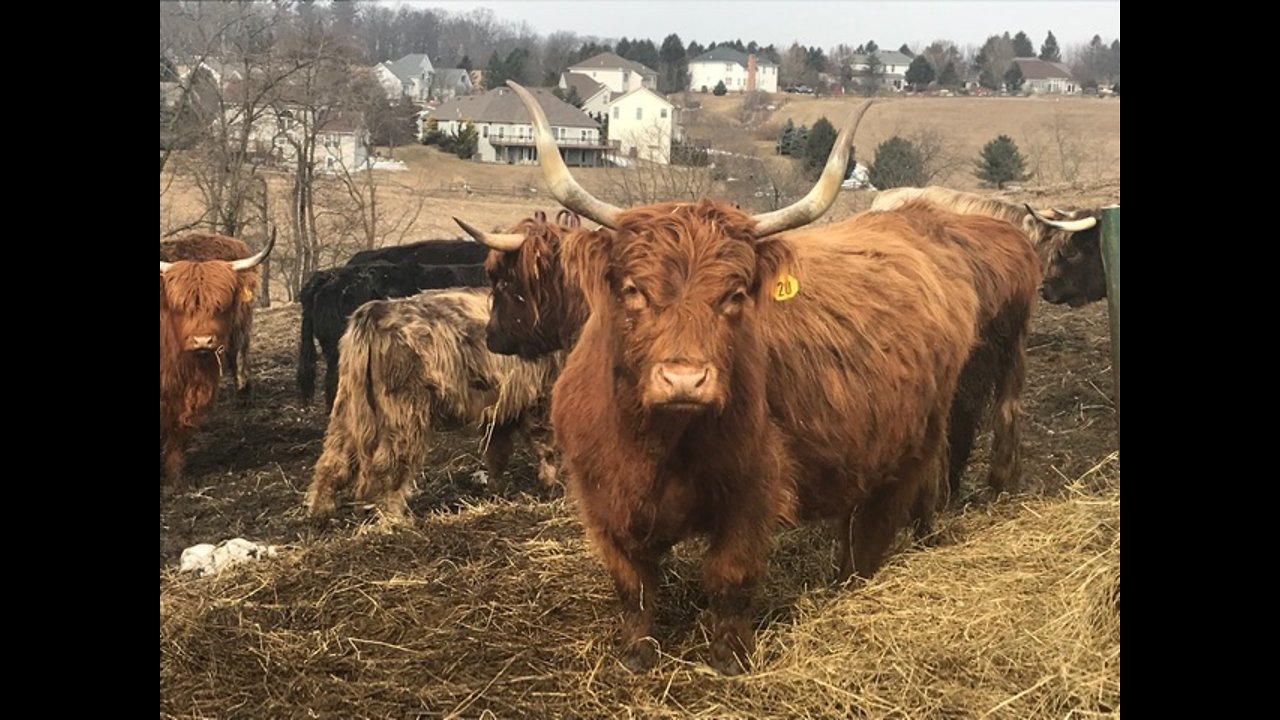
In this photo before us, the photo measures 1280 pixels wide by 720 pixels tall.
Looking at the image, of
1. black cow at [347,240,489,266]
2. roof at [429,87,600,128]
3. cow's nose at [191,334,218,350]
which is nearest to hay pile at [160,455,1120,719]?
cow's nose at [191,334,218,350]

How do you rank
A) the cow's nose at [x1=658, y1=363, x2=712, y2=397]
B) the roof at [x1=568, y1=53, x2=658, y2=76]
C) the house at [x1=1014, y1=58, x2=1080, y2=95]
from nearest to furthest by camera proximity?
1. the cow's nose at [x1=658, y1=363, x2=712, y2=397]
2. the roof at [x1=568, y1=53, x2=658, y2=76]
3. the house at [x1=1014, y1=58, x2=1080, y2=95]

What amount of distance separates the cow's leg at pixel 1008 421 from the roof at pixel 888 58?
11312 millimetres

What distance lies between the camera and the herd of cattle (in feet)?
10.6

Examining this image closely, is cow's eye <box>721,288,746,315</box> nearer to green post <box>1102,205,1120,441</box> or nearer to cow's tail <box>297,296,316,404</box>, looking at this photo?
green post <box>1102,205,1120,441</box>

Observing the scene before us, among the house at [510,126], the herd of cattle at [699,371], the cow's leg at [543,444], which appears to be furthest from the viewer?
the house at [510,126]

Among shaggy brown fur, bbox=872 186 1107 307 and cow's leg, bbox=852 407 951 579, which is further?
shaggy brown fur, bbox=872 186 1107 307

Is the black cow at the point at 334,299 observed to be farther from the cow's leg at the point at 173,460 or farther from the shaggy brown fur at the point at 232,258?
the cow's leg at the point at 173,460

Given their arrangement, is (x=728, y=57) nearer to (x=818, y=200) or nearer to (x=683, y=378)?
(x=818, y=200)

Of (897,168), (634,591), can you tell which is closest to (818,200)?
(634,591)

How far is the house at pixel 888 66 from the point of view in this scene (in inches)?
643

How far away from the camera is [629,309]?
3148mm

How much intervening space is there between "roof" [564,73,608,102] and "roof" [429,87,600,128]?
2.63ft

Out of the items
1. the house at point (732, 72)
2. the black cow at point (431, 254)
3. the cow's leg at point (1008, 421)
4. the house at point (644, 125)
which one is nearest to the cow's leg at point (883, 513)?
the cow's leg at point (1008, 421)
